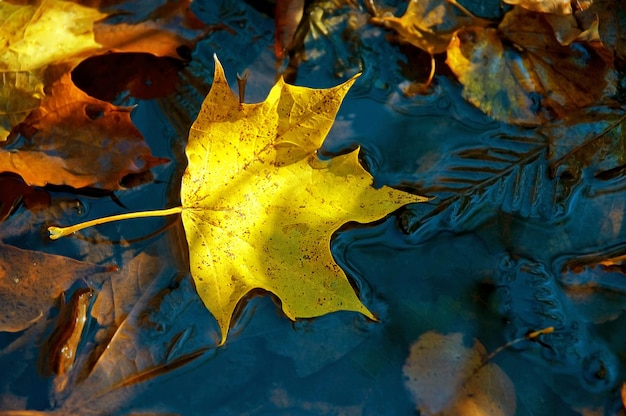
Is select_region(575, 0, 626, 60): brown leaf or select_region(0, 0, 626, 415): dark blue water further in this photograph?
select_region(575, 0, 626, 60): brown leaf

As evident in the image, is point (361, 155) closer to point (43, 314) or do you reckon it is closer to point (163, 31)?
point (163, 31)

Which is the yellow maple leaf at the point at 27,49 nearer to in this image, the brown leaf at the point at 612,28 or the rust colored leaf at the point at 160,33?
the rust colored leaf at the point at 160,33

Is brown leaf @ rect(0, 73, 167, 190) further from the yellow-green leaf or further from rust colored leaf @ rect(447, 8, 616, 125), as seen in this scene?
rust colored leaf @ rect(447, 8, 616, 125)

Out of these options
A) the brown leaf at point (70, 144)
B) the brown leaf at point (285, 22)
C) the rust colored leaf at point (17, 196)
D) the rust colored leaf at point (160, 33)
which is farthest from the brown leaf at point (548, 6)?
the rust colored leaf at point (17, 196)

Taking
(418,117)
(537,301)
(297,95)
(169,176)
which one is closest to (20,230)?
(169,176)

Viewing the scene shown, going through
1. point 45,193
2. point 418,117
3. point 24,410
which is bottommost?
point 24,410

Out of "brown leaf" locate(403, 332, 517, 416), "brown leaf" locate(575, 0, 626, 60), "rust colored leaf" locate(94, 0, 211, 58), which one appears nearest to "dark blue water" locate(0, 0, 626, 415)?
"brown leaf" locate(403, 332, 517, 416)
